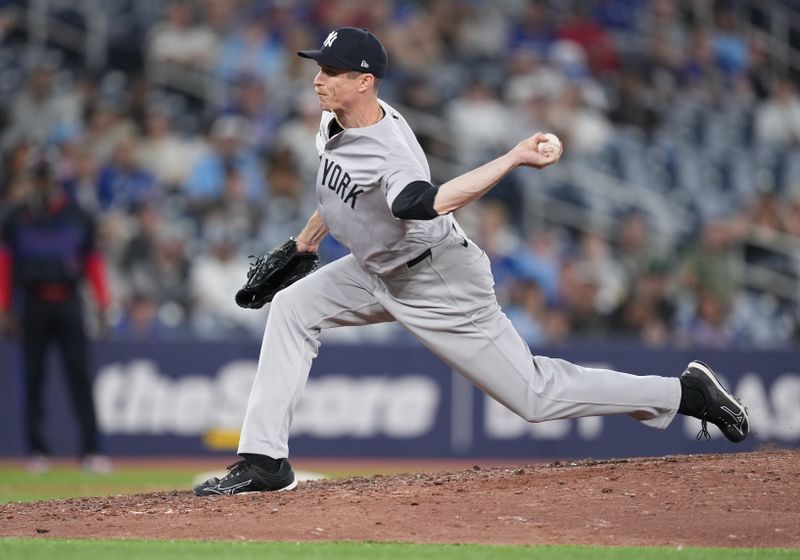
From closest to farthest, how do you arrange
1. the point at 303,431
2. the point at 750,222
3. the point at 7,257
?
the point at 7,257
the point at 303,431
the point at 750,222

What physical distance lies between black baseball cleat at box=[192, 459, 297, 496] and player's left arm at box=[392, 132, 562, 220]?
149 centimetres

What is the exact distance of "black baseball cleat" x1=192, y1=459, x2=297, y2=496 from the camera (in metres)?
6.55

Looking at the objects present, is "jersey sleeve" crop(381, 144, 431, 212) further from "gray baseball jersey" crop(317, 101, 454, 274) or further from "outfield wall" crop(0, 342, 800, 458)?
"outfield wall" crop(0, 342, 800, 458)

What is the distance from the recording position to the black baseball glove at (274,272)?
A: 22.8 ft

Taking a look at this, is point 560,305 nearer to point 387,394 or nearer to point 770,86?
point 387,394

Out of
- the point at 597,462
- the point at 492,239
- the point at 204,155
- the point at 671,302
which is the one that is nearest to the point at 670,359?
the point at 671,302

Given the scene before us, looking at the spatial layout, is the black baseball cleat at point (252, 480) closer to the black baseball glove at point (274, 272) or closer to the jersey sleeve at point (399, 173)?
the black baseball glove at point (274, 272)

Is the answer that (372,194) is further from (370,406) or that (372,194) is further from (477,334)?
(370,406)

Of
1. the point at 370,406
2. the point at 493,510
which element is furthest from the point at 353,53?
the point at 370,406

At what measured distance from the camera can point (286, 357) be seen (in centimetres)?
652

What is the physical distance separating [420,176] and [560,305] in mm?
8291

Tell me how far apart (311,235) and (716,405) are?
2.15m

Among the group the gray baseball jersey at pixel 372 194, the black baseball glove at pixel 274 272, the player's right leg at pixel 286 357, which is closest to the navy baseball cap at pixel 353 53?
the gray baseball jersey at pixel 372 194

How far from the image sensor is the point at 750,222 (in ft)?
50.3
